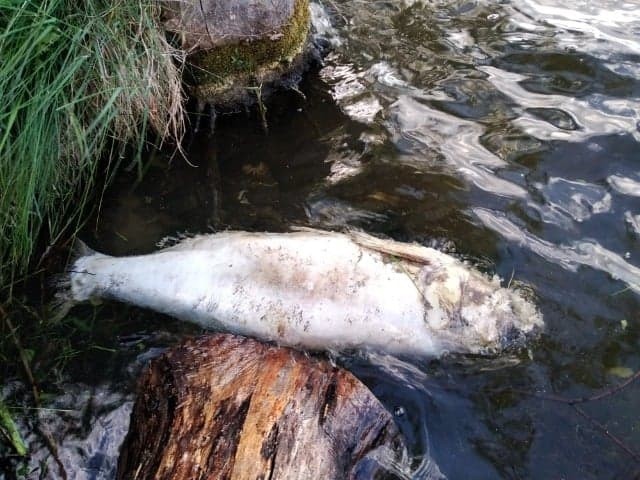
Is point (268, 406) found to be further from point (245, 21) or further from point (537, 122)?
point (537, 122)

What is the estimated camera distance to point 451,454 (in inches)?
109

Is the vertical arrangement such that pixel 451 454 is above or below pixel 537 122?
below

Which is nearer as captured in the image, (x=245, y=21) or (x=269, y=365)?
(x=269, y=365)

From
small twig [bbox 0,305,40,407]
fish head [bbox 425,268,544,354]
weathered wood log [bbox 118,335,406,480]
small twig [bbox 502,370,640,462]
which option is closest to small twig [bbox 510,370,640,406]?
small twig [bbox 502,370,640,462]

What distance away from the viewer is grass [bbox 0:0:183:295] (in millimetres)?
3043

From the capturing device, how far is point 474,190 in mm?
3887

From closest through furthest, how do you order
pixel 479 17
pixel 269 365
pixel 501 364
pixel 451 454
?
pixel 269 365 < pixel 451 454 < pixel 501 364 < pixel 479 17

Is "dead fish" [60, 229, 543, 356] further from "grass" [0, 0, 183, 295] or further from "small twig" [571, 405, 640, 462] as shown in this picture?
"grass" [0, 0, 183, 295]

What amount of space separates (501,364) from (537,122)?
6.41 feet

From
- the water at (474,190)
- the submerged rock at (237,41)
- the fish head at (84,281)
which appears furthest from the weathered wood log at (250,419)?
the submerged rock at (237,41)

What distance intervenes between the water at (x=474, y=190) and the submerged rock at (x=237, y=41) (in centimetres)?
23

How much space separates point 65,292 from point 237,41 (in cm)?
187

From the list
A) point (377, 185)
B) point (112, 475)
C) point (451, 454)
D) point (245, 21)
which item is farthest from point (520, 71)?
point (112, 475)

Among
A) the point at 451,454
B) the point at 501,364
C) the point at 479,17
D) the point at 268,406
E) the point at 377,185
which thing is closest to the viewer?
the point at 268,406
